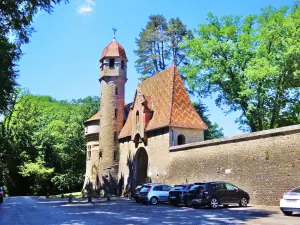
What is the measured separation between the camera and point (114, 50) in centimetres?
4328

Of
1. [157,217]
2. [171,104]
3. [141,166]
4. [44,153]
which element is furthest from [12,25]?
[44,153]

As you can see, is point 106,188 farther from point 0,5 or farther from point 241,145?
point 0,5

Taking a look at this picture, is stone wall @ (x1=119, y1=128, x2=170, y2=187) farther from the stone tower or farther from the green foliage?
the green foliage

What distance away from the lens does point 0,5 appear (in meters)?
14.0

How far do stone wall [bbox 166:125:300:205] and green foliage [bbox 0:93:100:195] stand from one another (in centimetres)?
2976

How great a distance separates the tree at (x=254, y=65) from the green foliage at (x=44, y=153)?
24933 millimetres

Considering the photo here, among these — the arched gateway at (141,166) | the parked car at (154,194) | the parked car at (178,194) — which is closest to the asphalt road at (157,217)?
the parked car at (178,194)

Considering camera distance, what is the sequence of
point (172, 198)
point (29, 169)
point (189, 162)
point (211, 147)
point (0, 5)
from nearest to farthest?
point (0, 5) < point (172, 198) < point (211, 147) < point (189, 162) < point (29, 169)

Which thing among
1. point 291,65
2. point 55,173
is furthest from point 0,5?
point 55,173

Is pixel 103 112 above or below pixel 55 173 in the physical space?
above

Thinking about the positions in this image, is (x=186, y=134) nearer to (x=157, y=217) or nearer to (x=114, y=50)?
(x=114, y=50)

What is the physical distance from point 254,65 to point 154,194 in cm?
1455

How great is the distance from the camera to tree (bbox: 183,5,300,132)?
30.2 metres

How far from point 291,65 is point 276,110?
14.7 feet
